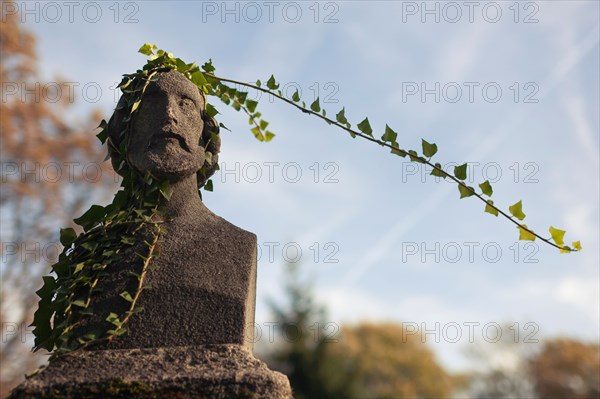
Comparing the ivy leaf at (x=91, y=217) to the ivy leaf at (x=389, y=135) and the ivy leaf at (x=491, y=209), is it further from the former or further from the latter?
the ivy leaf at (x=491, y=209)

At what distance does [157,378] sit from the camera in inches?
87.7

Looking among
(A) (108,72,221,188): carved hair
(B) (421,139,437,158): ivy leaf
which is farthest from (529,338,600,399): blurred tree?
(A) (108,72,221,188): carved hair

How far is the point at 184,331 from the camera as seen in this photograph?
259 cm

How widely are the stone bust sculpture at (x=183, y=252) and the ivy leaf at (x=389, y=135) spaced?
897 mm

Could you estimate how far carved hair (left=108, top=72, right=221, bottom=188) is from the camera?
318 centimetres

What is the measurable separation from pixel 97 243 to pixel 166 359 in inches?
29.2

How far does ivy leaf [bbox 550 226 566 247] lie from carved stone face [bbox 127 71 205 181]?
1.80 meters

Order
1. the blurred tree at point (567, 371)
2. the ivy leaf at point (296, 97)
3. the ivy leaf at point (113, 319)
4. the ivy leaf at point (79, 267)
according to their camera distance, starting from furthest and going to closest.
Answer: the blurred tree at point (567, 371)
the ivy leaf at point (296, 97)
the ivy leaf at point (79, 267)
the ivy leaf at point (113, 319)

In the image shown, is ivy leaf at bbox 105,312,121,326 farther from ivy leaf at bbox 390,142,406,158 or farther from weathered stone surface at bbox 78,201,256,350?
ivy leaf at bbox 390,142,406,158

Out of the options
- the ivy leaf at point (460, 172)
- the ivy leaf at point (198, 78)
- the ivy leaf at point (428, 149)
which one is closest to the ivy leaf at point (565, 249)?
the ivy leaf at point (460, 172)

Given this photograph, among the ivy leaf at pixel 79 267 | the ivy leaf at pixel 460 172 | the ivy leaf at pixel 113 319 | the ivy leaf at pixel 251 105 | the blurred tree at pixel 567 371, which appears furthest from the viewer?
the blurred tree at pixel 567 371

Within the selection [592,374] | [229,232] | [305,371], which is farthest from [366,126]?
[592,374]

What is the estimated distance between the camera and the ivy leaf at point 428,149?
3203mm

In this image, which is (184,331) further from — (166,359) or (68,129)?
(68,129)
